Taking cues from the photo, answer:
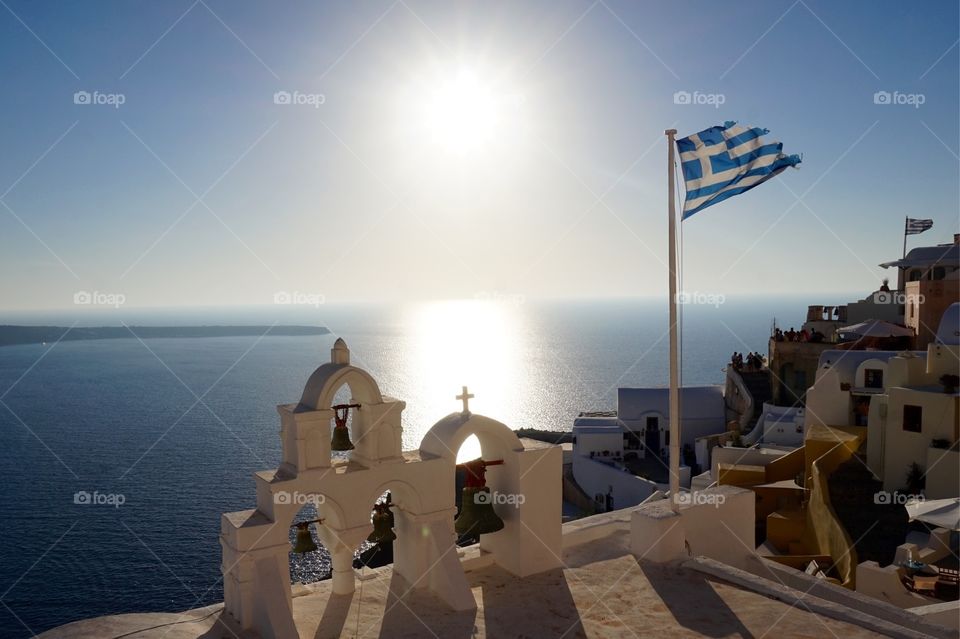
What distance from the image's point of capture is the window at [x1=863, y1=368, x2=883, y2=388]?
2669 cm

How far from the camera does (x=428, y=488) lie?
9797mm

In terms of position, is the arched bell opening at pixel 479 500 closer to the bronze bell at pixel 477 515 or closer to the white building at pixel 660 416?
the bronze bell at pixel 477 515

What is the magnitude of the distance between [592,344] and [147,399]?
404ft

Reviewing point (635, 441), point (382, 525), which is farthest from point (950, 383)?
point (635, 441)

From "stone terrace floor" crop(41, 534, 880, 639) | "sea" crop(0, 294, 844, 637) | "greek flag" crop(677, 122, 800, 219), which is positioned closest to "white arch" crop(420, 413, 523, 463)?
"stone terrace floor" crop(41, 534, 880, 639)

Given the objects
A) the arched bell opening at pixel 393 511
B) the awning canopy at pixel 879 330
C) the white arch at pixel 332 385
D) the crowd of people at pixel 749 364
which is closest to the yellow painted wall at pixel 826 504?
the awning canopy at pixel 879 330

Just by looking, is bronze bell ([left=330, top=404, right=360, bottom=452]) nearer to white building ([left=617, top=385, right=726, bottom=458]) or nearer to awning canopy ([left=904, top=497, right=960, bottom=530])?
awning canopy ([left=904, top=497, right=960, bottom=530])

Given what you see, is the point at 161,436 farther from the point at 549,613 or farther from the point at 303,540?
the point at 549,613

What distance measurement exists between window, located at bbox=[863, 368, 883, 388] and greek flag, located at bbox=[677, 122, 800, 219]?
63.9 ft

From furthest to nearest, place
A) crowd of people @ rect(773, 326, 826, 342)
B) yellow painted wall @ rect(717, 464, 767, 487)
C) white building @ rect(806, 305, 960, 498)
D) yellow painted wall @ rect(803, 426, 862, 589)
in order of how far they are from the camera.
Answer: crowd of people @ rect(773, 326, 826, 342), yellow painted wall @ rect(717, 464, 767, 487), white building @ rect(806, 305, 960, 498), yellow painted wall @ rect(803, 426, 862, 589)

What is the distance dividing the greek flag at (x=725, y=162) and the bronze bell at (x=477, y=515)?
5.82 metres

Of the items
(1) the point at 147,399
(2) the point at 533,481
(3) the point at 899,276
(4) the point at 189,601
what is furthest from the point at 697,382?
(2) the point at 533,481

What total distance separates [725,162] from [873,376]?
2046cm

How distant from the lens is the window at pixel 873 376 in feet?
87.6
